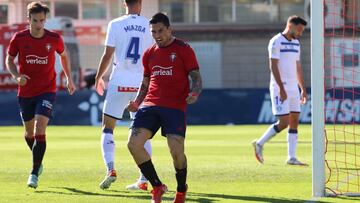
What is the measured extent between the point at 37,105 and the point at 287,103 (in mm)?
5062

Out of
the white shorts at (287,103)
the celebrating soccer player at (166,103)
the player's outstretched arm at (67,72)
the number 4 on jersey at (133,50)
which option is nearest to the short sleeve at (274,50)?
the white shorts at (287,103)

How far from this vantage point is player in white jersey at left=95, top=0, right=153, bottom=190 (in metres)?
11.7

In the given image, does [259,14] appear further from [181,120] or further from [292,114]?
[181,120]

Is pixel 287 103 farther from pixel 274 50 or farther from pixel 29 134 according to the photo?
pixel 29 134

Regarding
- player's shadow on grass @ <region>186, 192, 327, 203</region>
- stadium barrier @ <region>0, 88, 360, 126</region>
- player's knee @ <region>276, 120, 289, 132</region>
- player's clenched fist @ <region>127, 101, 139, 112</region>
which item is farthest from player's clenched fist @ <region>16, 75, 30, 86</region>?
stadium barrier @ <region>0, 88, 360, 126</region>

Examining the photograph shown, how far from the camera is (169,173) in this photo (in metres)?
13.6

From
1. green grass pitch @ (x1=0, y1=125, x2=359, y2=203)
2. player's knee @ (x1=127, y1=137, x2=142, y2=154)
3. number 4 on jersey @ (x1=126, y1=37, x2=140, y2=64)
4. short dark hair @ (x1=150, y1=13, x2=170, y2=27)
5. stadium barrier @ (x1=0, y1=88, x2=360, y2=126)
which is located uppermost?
short dark hair @ (x1=150, y1=13, x2=170, y2=27)

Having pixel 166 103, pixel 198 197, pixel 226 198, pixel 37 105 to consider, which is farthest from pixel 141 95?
pixel 37 105

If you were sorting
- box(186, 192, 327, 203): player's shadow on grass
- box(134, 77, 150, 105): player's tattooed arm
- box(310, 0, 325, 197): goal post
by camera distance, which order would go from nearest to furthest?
1. box(134, 77, 150, 105): player's tattooed arm
2. box(186, 192, 327, 203): player's shadow on grass
3. box(310, 0, 325, 197): goal post

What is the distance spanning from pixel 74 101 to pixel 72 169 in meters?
16.1

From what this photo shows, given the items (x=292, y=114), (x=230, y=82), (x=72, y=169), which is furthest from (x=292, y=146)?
(x=230, y=82)

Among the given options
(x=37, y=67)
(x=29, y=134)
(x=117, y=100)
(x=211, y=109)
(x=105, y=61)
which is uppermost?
(x=105, y=61)

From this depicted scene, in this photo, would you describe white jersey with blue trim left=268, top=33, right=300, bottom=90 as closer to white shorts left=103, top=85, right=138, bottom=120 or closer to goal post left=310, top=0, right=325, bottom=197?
white shorts left=103, top=85, right=138, bottom=120

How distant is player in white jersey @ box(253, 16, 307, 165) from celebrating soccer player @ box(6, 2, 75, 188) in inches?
178
